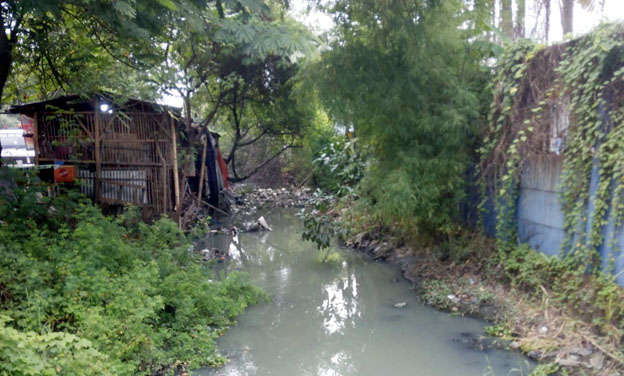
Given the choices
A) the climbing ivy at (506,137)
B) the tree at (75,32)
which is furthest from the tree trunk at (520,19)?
the tree at (75,32)

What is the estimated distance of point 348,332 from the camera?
545cm

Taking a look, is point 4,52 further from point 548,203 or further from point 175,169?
point 548,203

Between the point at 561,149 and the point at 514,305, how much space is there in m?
1.77

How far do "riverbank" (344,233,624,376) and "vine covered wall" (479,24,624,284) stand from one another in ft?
1.28

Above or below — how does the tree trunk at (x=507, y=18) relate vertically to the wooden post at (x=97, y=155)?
above

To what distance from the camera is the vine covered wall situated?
4.31 meters

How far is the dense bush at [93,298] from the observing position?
3.05 metres

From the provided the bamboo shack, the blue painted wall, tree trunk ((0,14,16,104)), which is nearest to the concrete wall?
the blue painted wall

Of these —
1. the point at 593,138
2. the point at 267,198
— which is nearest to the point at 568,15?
the point at 593,138

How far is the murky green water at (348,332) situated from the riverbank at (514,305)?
0.67ft

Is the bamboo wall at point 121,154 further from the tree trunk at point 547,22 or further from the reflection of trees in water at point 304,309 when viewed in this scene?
the tree trunk at point 547,22

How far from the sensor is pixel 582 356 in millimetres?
4074

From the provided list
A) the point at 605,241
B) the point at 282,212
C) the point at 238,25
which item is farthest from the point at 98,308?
the point at 282,212

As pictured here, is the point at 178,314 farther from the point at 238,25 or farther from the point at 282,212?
the point at 282,212
